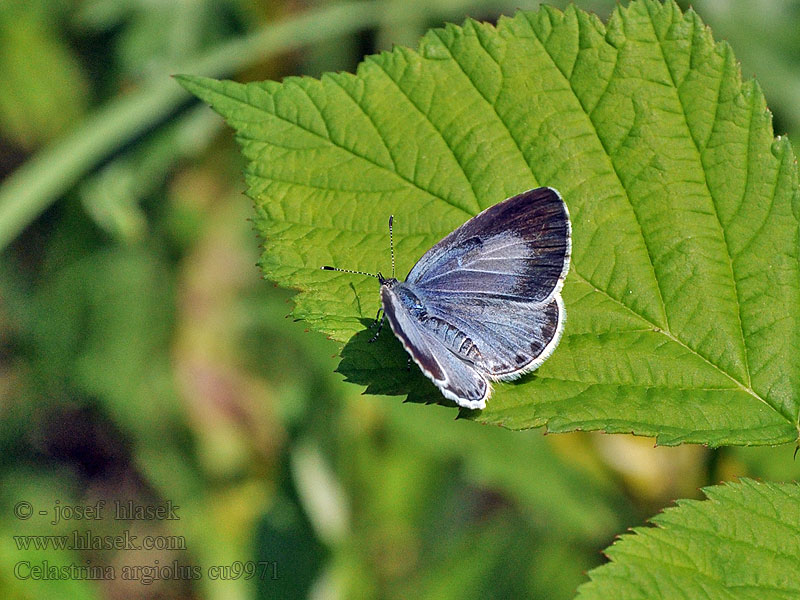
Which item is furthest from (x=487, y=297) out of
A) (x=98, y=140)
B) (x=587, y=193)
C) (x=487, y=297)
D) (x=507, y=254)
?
(x=98, y=140)

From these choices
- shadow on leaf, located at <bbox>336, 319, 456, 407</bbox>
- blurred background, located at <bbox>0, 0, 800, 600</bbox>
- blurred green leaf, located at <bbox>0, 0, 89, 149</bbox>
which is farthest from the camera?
blurred green leaf, located at <bbox>0, 0, 89, 149</bbox>

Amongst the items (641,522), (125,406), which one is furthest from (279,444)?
(641,522)

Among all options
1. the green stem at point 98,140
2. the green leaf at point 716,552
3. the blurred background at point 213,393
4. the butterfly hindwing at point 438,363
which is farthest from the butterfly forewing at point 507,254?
the green stem at point 98,140

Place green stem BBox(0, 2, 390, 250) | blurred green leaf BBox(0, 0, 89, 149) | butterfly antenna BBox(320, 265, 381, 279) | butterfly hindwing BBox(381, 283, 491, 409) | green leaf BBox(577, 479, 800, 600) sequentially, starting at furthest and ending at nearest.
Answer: blurred green leaf BBox(0, 0, 89, 149)
green stem BBox(0, 2, 390, 250)
butterfly antenna BBox(320, 265, 381, 279)
butterfly hindwing BBox(381, 283, 491, 409)
green leaf BBox(577, 479, 800, 600)

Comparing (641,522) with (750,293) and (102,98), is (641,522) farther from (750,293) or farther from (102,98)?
(102,98)

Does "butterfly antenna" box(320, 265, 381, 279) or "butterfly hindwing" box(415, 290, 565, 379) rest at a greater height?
"butterfly antenna" box(320, 265, 381, 279)

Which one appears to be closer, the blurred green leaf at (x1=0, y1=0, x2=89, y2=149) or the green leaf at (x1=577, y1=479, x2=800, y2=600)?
the green leaf at (x1=577, y1=479, x2=800, y2=600)

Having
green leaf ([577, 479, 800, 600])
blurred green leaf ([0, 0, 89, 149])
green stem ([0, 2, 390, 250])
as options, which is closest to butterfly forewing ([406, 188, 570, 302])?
green leaf ([577, 479, 800, 600])

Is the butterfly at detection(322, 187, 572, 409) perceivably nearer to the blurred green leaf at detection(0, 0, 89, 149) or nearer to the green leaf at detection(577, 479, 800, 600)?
the green leaf at detection(577, 479, 800, 600)
